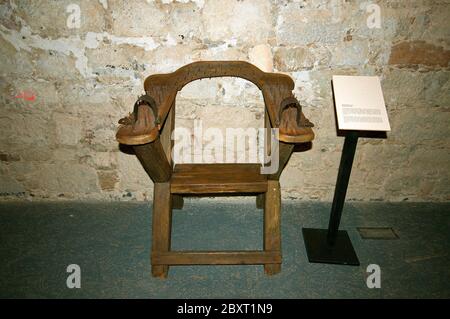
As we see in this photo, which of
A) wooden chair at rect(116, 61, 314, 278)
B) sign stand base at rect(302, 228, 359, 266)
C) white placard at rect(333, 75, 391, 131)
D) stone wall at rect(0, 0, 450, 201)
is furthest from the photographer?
stone wall at rect(0, 0, 450, 201)

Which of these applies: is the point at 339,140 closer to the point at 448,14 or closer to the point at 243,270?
the point at 448,14

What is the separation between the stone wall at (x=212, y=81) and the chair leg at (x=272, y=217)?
0.73 meters

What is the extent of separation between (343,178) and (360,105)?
47 centimetres

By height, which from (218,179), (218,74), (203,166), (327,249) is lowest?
(327,249)

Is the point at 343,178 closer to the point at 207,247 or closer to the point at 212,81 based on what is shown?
the point at 207,247

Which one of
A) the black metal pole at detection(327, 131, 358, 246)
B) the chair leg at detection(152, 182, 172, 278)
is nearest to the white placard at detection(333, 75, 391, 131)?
the black metal pole at detection(327, 131, 358, 246)

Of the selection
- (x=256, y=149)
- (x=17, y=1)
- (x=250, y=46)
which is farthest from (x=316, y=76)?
(x=17, y=1)

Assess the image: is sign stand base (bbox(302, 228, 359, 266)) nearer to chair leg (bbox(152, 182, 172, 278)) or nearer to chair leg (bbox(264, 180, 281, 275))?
chair leg (bbox(264, 180, 281, 275))

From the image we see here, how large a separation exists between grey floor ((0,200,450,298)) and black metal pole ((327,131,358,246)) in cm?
24

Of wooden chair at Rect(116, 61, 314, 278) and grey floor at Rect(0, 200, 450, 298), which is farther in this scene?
grey floor at Rect(0, 200, 450, 298)

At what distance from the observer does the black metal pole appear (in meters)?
1.89

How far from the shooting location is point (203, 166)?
87.5 inches

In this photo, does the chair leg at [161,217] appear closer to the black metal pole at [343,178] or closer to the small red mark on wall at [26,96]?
the black metal pole at [343,178]

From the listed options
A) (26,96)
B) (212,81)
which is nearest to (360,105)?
(212,81)
